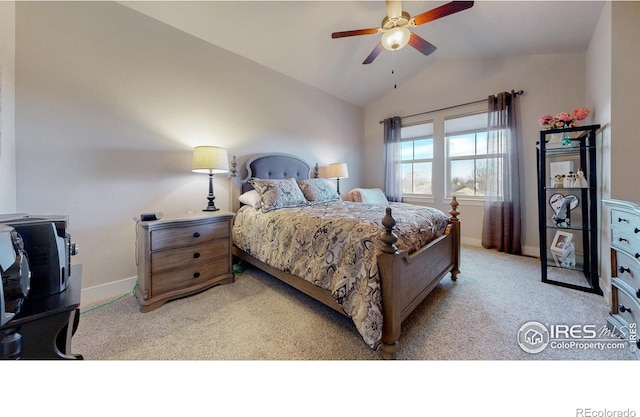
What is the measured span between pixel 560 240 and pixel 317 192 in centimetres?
279

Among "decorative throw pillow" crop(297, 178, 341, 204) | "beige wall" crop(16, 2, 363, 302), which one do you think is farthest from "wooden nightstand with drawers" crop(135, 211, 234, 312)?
"decorative throw pillow" crop(297, 178, 341, 204)

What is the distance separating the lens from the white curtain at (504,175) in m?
3.05

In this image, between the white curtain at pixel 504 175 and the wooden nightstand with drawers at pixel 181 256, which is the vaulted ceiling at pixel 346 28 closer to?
the white curtain at pixel 504 175

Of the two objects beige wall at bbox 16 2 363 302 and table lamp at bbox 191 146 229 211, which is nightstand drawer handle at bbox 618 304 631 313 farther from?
beige wall at bbox 16 2 363 302

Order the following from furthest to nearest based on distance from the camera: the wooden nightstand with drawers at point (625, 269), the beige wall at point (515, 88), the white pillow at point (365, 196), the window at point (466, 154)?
1. the white pillow at point (365, 196)
2. the window at point (466, 154)
3. the beige wall at point (515, 88)
4. the wooden nightstand with drawers at point (625, 269)

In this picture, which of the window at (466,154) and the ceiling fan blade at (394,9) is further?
the window at (466,154)

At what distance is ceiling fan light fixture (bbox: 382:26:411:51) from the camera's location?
6.27 feet

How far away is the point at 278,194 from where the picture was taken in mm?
2420

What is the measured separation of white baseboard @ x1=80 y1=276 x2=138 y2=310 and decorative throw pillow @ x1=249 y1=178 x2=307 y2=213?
1.44m

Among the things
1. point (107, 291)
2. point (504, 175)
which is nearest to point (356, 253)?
point (107, 291)

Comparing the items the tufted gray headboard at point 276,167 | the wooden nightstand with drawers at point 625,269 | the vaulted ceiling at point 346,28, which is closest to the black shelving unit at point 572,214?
the wooden nightstand with drawers at point 625,269

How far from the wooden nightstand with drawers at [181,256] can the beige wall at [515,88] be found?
137 inches
